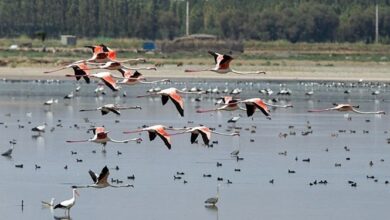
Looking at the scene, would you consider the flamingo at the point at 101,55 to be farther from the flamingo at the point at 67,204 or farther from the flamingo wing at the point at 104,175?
the flamingo at the point at 67,204

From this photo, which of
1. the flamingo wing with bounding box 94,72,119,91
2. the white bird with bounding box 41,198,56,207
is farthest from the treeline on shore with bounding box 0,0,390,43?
the flamingo wing with bounding box 94,72,119,91

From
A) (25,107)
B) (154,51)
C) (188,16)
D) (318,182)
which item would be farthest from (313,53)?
(318,182)

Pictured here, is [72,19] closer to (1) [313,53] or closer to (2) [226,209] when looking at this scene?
(1) [313,53]

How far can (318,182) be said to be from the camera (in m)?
26.7

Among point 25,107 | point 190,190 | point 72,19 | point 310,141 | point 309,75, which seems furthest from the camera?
point 72,19

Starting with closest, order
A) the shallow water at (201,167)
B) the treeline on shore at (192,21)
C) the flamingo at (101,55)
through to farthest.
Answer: the flamingo at (101,55)
the shallow water at (201,167)
the treeline on shore at (192,21)

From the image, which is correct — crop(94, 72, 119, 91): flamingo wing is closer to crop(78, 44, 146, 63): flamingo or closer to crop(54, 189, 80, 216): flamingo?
crop(78, 44, 146, 63): flamingo

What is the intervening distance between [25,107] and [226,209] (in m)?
24.4

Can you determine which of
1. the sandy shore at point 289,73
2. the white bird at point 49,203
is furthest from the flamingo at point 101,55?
the sandy shore at point 289,73

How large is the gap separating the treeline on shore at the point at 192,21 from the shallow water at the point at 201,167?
4938 centimetres

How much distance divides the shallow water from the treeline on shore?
162 ft

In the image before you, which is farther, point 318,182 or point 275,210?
point 318,182

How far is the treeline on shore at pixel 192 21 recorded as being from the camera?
96.1m

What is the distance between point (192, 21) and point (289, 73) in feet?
109
